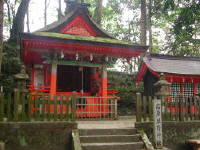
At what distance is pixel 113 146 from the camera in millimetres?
7438

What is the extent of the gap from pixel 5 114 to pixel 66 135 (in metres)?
2.11

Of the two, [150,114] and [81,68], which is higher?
[81,68]

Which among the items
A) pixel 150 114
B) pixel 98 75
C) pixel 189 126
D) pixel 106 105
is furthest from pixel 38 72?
pixel 189 126

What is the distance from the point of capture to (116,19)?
3145 cm

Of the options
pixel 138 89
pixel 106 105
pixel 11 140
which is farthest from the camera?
pixel 138 89

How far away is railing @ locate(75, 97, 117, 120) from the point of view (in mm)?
12281

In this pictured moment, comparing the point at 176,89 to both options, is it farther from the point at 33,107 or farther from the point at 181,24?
the point at 33,107

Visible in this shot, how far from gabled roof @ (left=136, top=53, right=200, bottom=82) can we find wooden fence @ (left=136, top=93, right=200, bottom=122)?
6014 millimetres

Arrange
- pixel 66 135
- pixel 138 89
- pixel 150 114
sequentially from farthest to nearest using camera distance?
pixel 138 89 < pixel 150 114 < pixel 66 135

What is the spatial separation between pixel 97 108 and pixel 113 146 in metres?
5.29

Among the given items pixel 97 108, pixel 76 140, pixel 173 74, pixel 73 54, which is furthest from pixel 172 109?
pixel 173 74

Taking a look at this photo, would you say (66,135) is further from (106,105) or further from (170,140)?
(106,105)

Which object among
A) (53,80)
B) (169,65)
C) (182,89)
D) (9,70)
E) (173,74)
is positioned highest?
(169,65)

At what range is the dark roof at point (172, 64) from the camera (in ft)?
52.5
